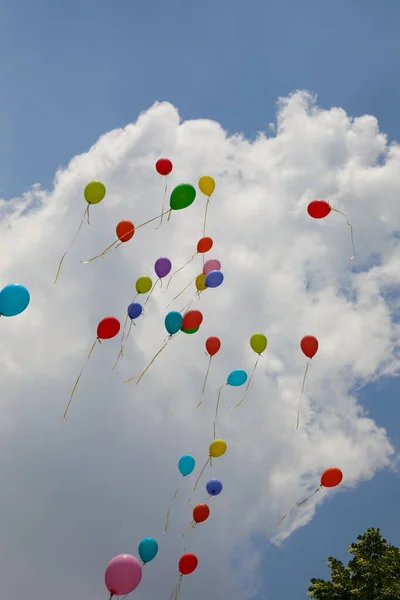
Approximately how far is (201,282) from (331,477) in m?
4.63

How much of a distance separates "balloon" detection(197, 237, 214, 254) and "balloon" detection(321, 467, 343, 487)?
16.7 ft

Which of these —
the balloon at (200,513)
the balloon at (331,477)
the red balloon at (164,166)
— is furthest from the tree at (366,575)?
the red balloon at (164,166)

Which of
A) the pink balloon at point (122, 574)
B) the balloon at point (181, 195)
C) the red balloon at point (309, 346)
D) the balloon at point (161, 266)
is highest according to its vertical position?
the balloon at point (181, 195)

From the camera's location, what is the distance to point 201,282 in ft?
34.9

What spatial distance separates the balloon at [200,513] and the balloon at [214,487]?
0.62 m

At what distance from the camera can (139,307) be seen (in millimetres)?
10508

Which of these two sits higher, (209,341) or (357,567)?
(209,341)

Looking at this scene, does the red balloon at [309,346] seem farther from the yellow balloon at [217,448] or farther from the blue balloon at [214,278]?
the yellow balloon at [217,448]

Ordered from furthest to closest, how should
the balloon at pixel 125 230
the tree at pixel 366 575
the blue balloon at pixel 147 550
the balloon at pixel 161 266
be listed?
the tree at pixel 366 575 < the balloon at pixel 161 266 < the balloon at pixel 125 230 < the blue balloon at pixel 147 550

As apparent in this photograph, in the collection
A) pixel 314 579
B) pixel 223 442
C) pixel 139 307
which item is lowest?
pixel 314 579

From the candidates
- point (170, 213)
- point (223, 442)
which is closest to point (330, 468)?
point (223, 442)

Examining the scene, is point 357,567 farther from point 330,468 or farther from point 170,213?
point 170,213

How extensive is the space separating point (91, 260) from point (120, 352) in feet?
7.23

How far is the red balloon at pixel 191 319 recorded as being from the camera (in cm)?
1005
